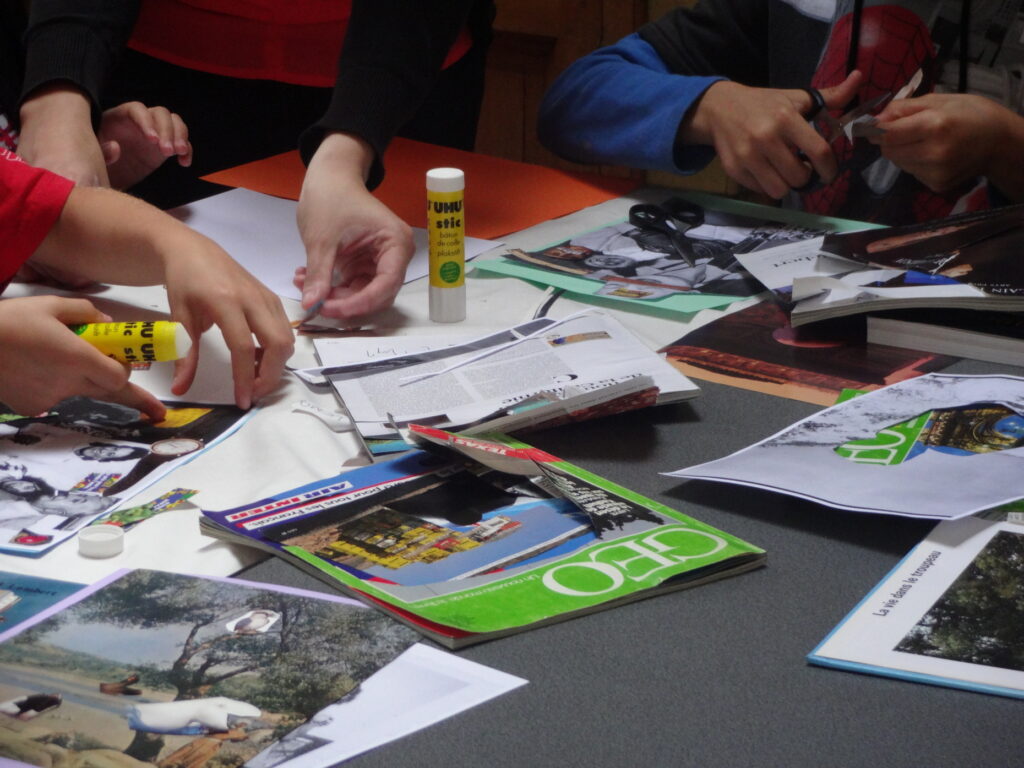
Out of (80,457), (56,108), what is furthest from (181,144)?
(80,457)

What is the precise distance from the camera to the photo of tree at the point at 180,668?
47 centimetres

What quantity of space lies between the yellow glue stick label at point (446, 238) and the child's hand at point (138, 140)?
0.40m

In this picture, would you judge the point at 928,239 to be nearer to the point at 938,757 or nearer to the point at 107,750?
the point at 938,757

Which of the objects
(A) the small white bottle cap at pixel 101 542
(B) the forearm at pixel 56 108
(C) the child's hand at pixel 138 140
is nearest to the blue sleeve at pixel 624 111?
(C) the child's hand at pixel 138 140

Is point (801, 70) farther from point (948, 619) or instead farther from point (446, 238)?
point (948, 619)

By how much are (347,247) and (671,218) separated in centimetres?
40

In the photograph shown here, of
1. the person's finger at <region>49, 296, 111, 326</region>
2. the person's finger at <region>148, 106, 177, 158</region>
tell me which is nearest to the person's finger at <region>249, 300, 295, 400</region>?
the person's finger at <region>49, 296, 111, 326</region>

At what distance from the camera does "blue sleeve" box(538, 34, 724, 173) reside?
1320mm

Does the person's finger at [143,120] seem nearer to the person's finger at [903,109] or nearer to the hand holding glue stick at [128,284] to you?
the hand holding glue stick at [128,284]

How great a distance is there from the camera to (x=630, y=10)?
252 cm

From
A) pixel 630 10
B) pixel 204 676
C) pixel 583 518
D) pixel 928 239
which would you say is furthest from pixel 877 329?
pixel 630 10

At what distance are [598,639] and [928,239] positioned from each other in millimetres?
661

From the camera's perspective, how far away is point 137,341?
79 centimetres

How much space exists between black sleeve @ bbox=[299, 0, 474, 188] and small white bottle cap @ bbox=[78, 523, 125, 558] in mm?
671
